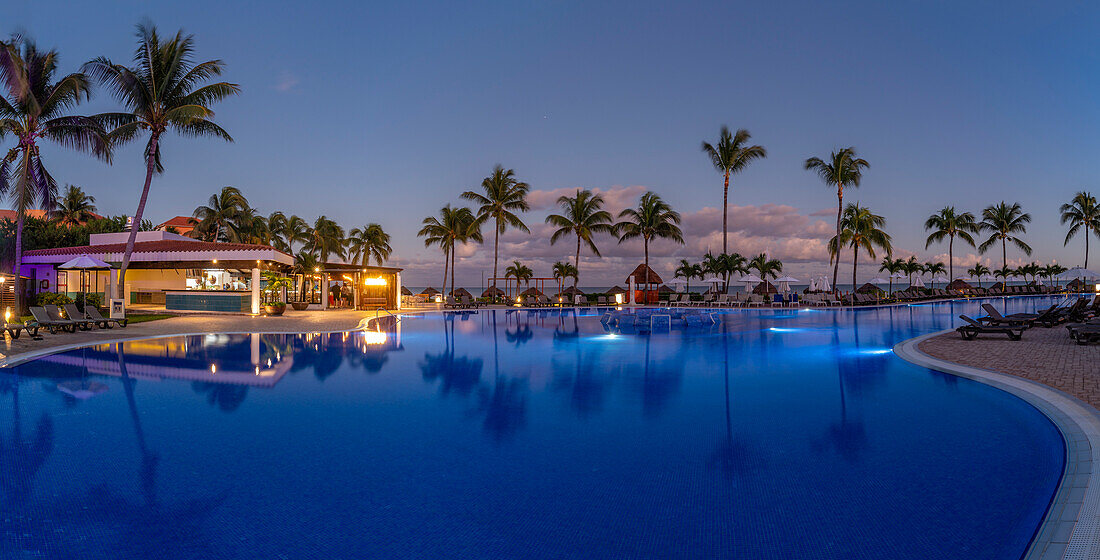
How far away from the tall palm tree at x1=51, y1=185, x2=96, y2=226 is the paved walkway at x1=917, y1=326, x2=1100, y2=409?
5299cm

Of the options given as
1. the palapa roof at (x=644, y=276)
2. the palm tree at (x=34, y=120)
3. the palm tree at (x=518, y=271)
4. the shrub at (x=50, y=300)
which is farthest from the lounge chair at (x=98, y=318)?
the palapa roof at (x=644, y=276)

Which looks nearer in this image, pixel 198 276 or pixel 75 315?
pixel 75 315

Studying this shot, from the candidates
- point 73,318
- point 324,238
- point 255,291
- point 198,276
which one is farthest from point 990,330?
point 324,238

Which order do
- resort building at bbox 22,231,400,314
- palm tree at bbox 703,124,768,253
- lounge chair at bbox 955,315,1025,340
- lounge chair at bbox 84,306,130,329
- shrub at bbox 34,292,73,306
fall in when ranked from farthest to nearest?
palm tree at bbox 703,124,768,253
resort building at bbox 22,231,400,314
shrub at bbox 34,292,73,306
lounge chair at bbox 84,306,130,329
lounge chair at bbox 955,315,1025,340

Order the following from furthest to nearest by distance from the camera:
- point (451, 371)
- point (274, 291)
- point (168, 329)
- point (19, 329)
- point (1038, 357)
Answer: point (274, 291)
point (168, 329)
point (19, 329)
point (451, 371)
point (1038, 357)

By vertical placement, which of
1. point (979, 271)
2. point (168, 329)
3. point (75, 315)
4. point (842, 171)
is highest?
point (842, 171)

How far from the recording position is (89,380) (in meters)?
8.16

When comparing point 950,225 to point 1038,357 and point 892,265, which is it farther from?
point 1038,357

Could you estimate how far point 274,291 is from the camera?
2503cm

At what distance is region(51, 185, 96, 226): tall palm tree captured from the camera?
3919cm

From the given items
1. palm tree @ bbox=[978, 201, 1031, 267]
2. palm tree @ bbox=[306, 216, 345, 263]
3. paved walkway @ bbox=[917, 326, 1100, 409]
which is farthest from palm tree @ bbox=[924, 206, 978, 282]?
palm tree @ bbox=[306, 216, 345, 263]

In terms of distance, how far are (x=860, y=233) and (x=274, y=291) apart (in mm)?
34782

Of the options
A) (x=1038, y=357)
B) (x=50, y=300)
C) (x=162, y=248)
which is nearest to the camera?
(x=1038, y=357)

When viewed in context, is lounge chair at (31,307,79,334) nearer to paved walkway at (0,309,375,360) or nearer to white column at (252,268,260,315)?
paved walkway at (0,309,375,360)
